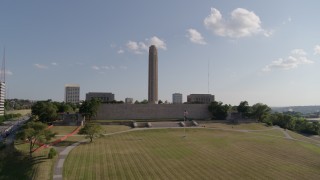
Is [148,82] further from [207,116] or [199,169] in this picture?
[199,169]

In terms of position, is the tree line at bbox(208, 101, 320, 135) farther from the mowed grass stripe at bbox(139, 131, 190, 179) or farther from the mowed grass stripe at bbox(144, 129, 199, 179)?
the mowed grass stripe at bbox(139, 131, 190, 179)

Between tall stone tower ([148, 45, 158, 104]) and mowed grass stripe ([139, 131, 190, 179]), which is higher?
tall stone tower ([148, 45, 158, 104])

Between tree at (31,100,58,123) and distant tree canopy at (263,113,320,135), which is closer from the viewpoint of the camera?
tree at (31,100,58,123)

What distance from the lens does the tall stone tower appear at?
113938 mm

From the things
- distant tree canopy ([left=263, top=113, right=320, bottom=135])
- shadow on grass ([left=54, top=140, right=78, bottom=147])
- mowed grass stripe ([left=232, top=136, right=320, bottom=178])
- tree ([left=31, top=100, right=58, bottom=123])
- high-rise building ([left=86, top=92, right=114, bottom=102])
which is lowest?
mowed grass stripe ([left=232, top=136, right=320, bottom=178])

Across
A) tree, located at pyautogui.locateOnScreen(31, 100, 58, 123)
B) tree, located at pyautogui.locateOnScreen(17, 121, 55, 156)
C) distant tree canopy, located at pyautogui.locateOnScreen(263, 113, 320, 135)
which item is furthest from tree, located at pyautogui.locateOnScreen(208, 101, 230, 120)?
tree, located at pyautogui.locateOnScreen(17, 121, 55, 156)

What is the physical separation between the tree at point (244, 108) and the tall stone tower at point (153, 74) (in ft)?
106

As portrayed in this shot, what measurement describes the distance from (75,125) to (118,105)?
2538cm

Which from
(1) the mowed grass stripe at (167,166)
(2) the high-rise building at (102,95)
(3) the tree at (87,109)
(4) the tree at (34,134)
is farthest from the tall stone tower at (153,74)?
(2) the high-rise building at (102,95)

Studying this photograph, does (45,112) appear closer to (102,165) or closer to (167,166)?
(102,165)

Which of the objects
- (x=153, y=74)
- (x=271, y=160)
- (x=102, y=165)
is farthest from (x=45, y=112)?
(x=271, y=160)

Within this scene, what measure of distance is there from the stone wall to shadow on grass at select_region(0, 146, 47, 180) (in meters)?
51.3

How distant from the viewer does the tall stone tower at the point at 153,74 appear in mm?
113938

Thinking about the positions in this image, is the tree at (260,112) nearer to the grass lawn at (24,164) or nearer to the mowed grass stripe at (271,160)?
the mowed grass stripe at (271,160)
